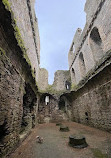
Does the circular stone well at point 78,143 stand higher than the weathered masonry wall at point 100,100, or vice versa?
the weathered masonry wall at point 100,100

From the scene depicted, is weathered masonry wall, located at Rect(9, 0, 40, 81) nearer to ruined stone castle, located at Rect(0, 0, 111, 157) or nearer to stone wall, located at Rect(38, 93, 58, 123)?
ruined stone castle, located at Rect(0, 0, 111, 157)

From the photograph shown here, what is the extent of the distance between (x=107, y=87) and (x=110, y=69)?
3.37 feet

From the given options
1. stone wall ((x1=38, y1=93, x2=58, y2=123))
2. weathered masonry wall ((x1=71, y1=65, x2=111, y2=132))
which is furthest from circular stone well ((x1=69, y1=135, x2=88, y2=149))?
stone wall ((x1=38, y1=93, x2=58, y2=123))

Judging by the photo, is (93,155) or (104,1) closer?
(93,155)

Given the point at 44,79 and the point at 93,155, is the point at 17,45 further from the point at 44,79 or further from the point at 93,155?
the point at 44,79

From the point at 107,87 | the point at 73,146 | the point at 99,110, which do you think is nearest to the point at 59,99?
the point at 99,110

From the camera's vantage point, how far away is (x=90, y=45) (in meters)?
8.72

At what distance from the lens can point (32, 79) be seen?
592 cm

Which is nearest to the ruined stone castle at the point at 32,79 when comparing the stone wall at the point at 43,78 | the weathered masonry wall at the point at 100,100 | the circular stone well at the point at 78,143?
the weathered masonry wall at the point at 100,100

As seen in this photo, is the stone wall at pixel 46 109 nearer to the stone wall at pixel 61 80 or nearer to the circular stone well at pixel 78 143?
the stone wall at pixel 61 80

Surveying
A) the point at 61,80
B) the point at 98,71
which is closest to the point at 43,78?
the point at 61,80

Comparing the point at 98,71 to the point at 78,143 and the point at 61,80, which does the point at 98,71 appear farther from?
the point at 61,80

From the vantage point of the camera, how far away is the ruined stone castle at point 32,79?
8.51ft

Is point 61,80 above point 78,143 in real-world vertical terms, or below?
above
